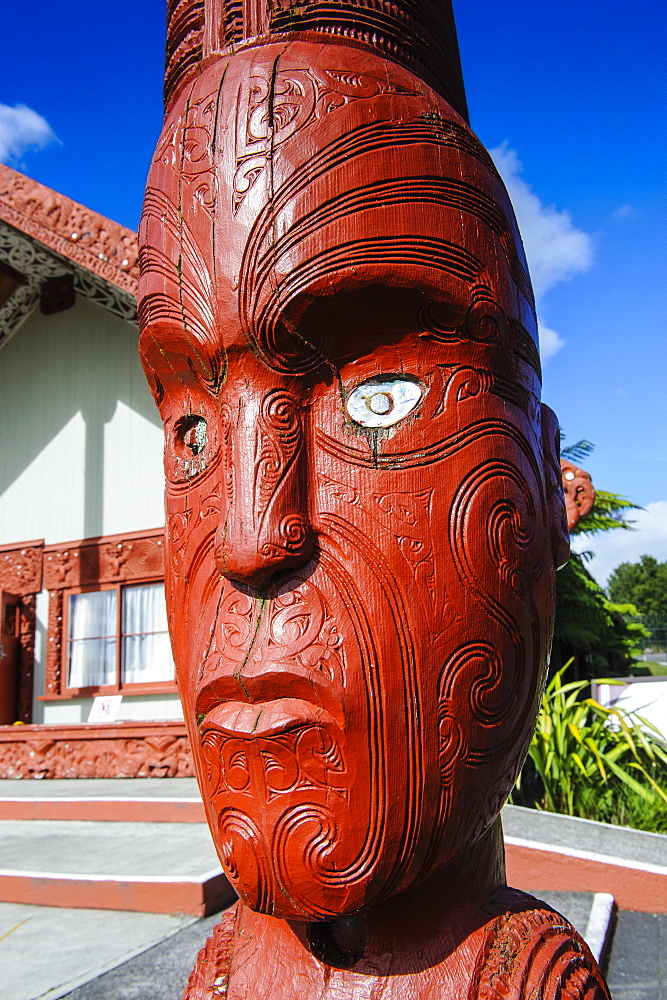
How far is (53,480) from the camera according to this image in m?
8.17

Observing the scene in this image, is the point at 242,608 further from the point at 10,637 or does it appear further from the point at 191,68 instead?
the point at 10,637

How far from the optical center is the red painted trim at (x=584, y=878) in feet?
10.8

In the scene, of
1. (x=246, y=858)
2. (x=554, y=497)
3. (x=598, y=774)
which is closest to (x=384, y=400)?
(x=554, y=497)

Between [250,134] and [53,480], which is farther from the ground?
[53,480]

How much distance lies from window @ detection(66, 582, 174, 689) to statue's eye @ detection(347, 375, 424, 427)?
650 centimetres

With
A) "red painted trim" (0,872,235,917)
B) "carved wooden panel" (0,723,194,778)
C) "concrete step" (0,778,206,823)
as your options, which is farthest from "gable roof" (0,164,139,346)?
"red painted trim" (0,872,235,917)

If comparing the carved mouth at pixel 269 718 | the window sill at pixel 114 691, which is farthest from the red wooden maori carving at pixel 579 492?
the window sill at pixel 114 691

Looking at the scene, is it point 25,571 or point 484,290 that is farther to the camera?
point 25,571

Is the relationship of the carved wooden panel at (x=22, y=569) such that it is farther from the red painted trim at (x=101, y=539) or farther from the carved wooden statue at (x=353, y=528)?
the carved wooden statue at (x=353, y=528)

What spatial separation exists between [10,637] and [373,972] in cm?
777

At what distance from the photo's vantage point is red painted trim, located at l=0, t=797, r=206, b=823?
15.5ft

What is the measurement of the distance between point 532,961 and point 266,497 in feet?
2.53

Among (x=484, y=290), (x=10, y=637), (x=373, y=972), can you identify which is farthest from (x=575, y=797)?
(x=10, y=637)

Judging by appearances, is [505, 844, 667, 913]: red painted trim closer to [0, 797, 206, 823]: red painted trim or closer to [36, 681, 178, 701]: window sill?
[0, 797, 206, 823]: red painted trim
